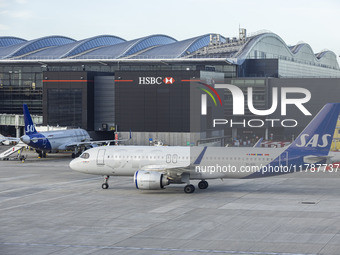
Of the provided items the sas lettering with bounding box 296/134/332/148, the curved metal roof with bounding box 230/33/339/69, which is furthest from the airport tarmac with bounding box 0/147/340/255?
the curved metal roof with bounding box 230/33/339/69

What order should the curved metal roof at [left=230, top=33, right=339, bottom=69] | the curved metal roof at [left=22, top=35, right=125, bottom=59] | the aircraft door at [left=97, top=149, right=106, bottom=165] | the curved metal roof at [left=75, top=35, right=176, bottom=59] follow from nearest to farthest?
the aircraft door at [left=97, top=149, right=106, bottom=165]
the curved metal roof at [left=230, top=33, right=339, bottom=69]
the curved metal roof at [left=75, top=35, right=176, bottom=59]
the curved metal roof at [left=22, top=35, right=125, bottom=59]

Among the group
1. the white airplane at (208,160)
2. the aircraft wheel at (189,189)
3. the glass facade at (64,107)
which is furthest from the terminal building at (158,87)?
the aircraft wheel at (189,189)

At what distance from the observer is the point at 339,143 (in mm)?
93562

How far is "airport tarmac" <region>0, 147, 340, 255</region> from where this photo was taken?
3328cm

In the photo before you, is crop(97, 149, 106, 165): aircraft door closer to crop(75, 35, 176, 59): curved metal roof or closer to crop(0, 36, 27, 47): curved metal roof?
crop(75, 35, 176, 59): curved metal roof

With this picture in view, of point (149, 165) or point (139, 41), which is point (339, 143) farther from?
point (139, 41)

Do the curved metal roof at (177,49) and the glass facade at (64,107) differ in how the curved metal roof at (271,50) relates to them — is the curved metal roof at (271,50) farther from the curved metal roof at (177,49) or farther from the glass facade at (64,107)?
the glass facade at (64,107)

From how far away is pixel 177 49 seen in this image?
15725cm

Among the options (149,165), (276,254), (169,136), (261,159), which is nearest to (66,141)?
(169,136)

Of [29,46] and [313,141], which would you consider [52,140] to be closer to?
[313,141]

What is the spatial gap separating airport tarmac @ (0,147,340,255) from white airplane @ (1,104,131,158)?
24.8 m

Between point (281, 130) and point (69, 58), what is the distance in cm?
6402

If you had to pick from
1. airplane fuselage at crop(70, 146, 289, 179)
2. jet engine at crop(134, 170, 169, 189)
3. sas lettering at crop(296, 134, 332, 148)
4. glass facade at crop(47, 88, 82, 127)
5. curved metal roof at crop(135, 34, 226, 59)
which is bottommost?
jet engine at crop(134, 170, 169, 189)

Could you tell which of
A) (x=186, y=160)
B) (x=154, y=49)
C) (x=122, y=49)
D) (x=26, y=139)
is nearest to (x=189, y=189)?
(x=186, y=160)
